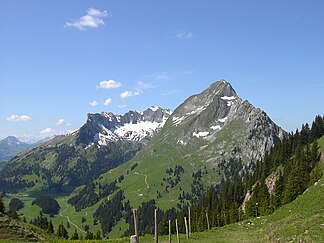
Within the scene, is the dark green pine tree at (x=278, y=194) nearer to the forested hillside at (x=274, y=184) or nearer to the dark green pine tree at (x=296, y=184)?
the forested hillside at (x=274, y=184)

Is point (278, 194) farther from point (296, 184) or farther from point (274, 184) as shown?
point (274, 184)

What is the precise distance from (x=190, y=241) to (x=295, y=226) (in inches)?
495

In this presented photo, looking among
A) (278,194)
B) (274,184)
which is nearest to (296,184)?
(278,194)

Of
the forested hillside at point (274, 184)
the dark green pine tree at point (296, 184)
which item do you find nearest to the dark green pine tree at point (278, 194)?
the forested hillside at point (274, 184)

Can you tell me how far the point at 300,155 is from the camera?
400 feet

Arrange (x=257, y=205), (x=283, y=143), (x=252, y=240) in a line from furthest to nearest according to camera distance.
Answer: (x=283, y=143)
(x=257, y=205)
(x=252, y=240)

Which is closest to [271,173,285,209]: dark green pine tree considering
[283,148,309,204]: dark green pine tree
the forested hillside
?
the forested hillside

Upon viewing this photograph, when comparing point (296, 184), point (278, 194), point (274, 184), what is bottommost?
point (278, 194)

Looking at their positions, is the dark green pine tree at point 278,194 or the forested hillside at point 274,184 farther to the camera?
the dark green pine tree at point 278,194

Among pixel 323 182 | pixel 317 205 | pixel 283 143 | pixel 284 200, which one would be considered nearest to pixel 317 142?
pixel 283 143

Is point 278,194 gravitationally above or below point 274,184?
below

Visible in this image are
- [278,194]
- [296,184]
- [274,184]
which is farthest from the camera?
[274,184]

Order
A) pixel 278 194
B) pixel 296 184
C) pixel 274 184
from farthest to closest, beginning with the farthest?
pixel 274 184 → pixel 278 194 → pixel 296 184

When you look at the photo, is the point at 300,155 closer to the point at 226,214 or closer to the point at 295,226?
the point at 226,214
